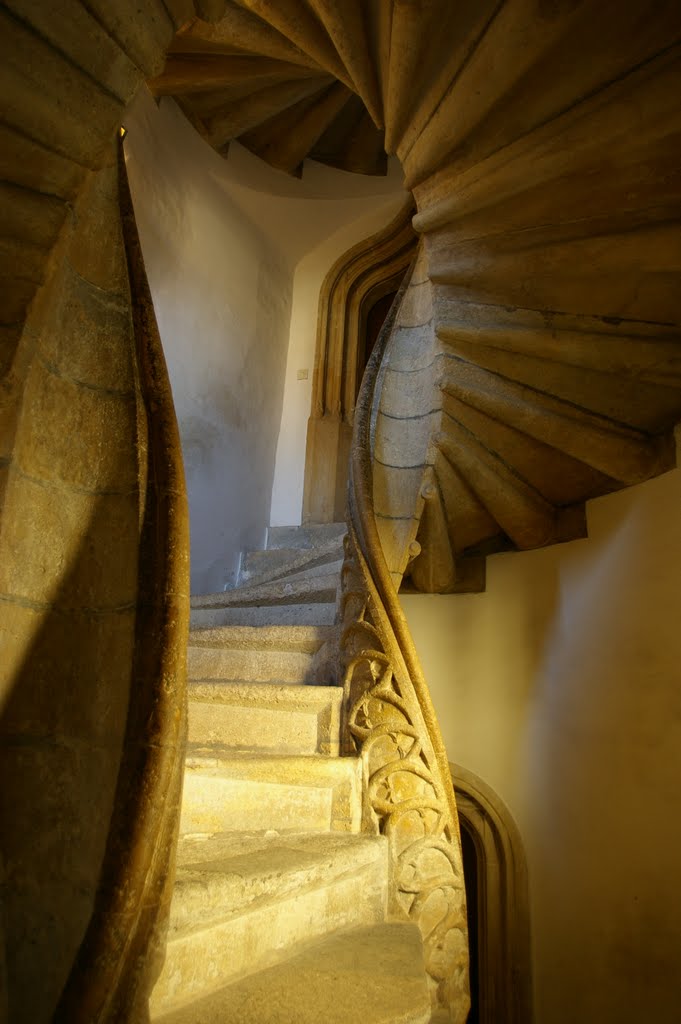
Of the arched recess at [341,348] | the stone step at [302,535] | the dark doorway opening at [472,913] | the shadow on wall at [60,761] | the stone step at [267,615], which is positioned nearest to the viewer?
the shadow on wall at [60,761]

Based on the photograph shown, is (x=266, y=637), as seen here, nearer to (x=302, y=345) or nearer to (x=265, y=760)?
(x=265, y=760)

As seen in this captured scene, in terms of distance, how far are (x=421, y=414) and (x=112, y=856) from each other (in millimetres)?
2135

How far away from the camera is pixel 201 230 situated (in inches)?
171

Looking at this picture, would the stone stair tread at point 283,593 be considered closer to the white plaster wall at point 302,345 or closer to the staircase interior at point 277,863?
the staircase interior at point 277,863

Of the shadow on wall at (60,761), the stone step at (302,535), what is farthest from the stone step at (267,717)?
the stone step at (302,535)

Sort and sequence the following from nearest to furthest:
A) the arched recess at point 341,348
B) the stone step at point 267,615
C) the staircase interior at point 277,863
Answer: the staircase interior at point 277,863
the stone step at point 267,615
the arched recess at point 341,348

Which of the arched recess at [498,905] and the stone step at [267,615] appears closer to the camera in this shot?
the stone step at [267,615]

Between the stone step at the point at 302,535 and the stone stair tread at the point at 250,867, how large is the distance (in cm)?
269

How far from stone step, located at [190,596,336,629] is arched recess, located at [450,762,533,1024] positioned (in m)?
1.22

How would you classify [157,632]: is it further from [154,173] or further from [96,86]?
[154,173]

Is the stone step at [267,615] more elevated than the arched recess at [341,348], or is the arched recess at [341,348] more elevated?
the arched recess at [341,348]

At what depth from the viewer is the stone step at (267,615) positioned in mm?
2508

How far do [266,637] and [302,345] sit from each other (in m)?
3.44

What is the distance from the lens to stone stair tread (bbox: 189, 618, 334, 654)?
224 cm
